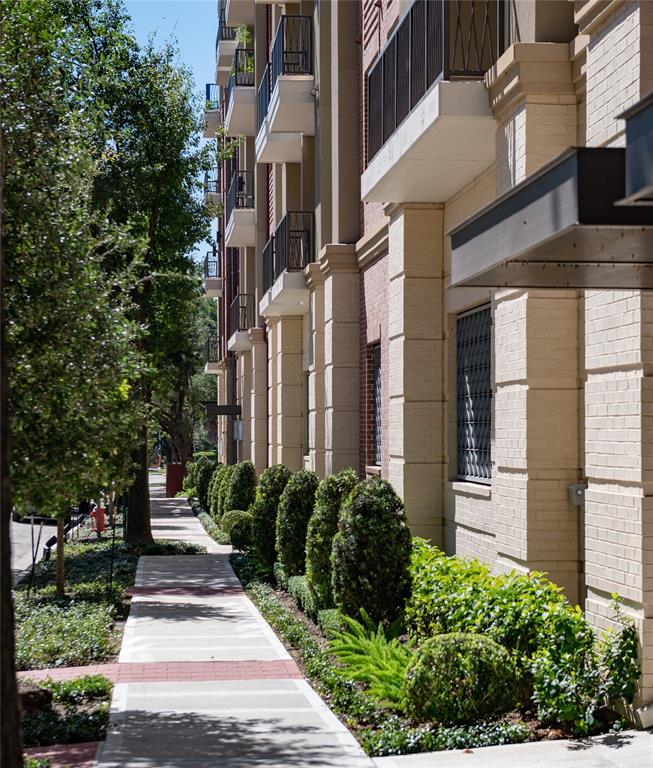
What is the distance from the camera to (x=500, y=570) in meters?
10.4

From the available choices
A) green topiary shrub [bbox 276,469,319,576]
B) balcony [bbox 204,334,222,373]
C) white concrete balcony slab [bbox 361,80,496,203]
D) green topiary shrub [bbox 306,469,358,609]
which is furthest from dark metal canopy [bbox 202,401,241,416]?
white concrete balcony slab [bbox 361,80,496,203]

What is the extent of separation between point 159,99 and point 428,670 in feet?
59.7

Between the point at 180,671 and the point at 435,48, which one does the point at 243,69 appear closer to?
the point at 435,48

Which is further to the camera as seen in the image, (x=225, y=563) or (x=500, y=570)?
(x=225, y=563)

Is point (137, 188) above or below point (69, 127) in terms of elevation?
above

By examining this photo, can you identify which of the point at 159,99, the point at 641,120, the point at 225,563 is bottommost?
the point at 225,563

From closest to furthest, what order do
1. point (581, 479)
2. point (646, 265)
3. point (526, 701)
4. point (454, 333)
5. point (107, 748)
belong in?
point (646, 265)
point (107, 748)
point (526, 701)
point (581, 479)
point (454, 333)

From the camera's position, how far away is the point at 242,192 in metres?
35.8

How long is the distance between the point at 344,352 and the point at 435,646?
34.8 ft

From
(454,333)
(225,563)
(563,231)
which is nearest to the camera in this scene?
(563,231)

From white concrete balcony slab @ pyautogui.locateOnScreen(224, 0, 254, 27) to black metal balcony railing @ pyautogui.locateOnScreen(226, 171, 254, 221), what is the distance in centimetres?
430

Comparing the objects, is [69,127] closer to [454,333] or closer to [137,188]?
[454,333]

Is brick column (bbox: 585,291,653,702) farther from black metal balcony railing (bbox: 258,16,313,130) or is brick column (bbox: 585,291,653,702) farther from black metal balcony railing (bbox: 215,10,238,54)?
black metal balcony railing (bbox: 215,10,238,54)

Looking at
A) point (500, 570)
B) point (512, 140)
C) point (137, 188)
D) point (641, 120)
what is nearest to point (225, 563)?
point (137, 188)
